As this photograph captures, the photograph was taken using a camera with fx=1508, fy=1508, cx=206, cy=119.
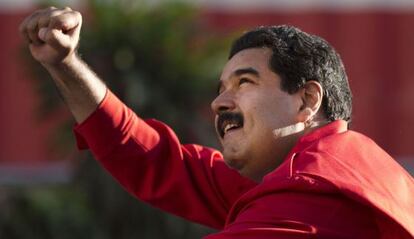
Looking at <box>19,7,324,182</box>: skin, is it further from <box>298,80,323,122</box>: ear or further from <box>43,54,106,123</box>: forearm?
<box>43,54,106,123</box>: forearm

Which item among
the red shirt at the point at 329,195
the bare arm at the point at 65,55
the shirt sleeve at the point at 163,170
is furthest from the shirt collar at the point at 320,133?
the bare arm at the point at 65,55

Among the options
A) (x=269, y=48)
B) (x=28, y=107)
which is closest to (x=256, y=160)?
(x=269, y=48)

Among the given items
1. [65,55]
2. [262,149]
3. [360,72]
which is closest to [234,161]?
[262,149]

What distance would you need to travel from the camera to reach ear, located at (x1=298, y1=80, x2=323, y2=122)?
199 inches

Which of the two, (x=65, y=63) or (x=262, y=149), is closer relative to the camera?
(x=262, y=149)

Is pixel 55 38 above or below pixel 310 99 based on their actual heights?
above

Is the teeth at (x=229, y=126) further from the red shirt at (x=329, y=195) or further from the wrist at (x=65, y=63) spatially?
the wrist at (x=65, y=63)

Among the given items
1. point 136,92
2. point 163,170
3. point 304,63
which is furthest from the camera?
point 136,92

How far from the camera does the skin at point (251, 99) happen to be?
16.3 feet

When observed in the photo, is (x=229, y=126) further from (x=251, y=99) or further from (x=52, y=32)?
(x=52, y=32)

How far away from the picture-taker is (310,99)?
5.09 meters

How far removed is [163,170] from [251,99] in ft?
2.41

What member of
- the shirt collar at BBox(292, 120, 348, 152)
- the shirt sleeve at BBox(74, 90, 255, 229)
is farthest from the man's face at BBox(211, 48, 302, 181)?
the shirt sleeve at BBox(74, 90, 255, 229)

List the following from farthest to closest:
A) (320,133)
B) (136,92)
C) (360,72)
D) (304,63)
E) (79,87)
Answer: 1. (360,72)
2. (136,92)
3. (79,87)
4. (304,63)
5. (320,133)
